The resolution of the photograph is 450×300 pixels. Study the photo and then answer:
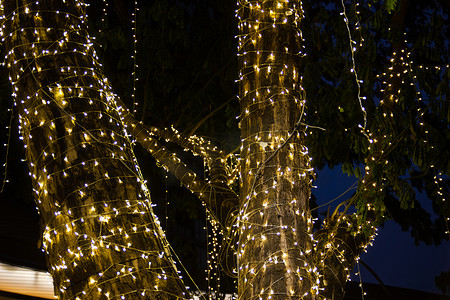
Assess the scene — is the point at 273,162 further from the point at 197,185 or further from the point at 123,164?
the point at 197,185

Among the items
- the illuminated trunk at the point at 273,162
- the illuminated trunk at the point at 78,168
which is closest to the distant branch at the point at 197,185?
the illuminated trunk at the point at 273,162

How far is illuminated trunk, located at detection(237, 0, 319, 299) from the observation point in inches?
78.1

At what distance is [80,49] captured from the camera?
2381mm

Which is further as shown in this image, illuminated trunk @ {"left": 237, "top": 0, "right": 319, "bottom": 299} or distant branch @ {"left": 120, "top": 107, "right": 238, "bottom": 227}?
distant branch @ {"left": 120, "top": 107, "right": 238, "bottom": 227}

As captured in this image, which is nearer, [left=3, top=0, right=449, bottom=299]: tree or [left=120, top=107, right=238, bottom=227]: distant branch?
[left=3, top=0, right=449, bottom=299]: tree

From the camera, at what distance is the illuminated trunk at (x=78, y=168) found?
1958 mm

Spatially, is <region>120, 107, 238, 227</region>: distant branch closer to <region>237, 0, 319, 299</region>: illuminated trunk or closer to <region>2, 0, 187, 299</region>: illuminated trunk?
<region>237, 0, 319, 299</region>: illuminated trunk

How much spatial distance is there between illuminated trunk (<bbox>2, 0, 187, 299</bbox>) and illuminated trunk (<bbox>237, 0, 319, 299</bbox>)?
1.04 ft

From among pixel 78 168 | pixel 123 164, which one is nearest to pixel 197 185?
pixel 123 164

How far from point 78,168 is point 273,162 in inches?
29.2

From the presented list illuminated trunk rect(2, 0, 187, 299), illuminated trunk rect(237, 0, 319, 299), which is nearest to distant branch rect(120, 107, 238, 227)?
illuminated trunk rect(237, 0, 319, 299)

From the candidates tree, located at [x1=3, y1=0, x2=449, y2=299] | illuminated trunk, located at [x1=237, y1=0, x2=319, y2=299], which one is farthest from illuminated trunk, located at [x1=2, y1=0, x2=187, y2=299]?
illuminated trunk, located at [x1=237, y1=0, x2=319, y2=299]

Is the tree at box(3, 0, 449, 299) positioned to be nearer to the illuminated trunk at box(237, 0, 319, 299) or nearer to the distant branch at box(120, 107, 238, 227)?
the illuminated trunk at box(237, 0, 319, 299)

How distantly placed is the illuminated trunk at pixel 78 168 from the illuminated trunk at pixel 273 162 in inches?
12.5
